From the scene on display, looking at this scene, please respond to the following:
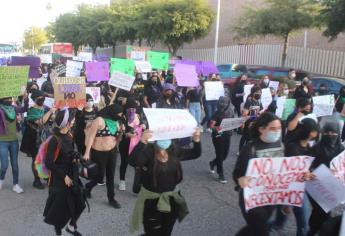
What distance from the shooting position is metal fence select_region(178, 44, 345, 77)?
26031 millimetres

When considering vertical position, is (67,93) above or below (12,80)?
below

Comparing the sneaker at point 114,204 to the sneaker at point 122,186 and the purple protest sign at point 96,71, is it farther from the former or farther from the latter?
the purple protest sign at point 96,71

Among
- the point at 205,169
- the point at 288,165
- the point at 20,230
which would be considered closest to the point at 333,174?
the point at 288,165

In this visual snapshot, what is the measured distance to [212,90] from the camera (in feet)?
39.6

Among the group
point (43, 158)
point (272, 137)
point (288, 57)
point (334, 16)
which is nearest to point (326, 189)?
point (272, 137)

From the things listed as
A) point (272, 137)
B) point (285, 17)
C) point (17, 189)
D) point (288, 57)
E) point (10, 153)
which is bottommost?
point (17, 189)

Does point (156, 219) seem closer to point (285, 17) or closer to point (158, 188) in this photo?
point (158, 188)

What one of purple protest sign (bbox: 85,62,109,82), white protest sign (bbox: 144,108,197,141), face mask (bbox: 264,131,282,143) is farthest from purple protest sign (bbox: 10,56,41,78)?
face mask (bbox: 264,131,282,143)

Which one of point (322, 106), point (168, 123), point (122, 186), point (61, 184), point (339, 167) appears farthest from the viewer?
point (322, 106)

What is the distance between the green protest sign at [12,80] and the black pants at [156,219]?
3896 millimetres

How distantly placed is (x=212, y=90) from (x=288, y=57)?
60.7 ft

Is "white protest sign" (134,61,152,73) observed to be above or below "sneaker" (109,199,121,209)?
above

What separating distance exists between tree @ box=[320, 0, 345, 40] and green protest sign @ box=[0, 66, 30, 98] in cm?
1502

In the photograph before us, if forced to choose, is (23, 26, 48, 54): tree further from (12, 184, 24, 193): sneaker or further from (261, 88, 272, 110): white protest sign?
(12, 184, 24, 193): sneaker
